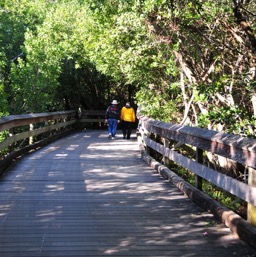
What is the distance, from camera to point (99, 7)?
1382 cm

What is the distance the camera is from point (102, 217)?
217 inches

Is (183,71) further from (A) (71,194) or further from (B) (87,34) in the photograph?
(B) (87,34)

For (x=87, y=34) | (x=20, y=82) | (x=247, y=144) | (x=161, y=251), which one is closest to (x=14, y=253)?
(x=161, y=251)

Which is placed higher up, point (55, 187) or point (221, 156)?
point (221, 156)

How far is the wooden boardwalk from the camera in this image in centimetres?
438

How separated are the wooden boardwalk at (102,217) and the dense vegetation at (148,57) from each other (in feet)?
6.02

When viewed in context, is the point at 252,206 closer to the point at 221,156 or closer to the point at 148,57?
the point at 221,156

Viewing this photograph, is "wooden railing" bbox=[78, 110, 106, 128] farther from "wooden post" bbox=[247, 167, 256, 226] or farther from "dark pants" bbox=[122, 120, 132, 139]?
"wooden post" bbox=[247, 167, 256, 226]

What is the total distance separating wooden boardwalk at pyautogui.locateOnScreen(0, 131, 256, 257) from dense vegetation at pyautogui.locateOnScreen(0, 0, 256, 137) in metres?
1.83

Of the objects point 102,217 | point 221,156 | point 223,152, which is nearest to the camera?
point 223,152

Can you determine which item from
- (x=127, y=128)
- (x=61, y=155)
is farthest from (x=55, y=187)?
(x=127, y=128)

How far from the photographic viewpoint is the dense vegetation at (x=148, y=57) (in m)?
7.86

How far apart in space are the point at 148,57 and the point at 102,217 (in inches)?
333

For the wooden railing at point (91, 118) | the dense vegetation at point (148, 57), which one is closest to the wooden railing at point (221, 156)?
the dense vegetation at point (148, 57)
